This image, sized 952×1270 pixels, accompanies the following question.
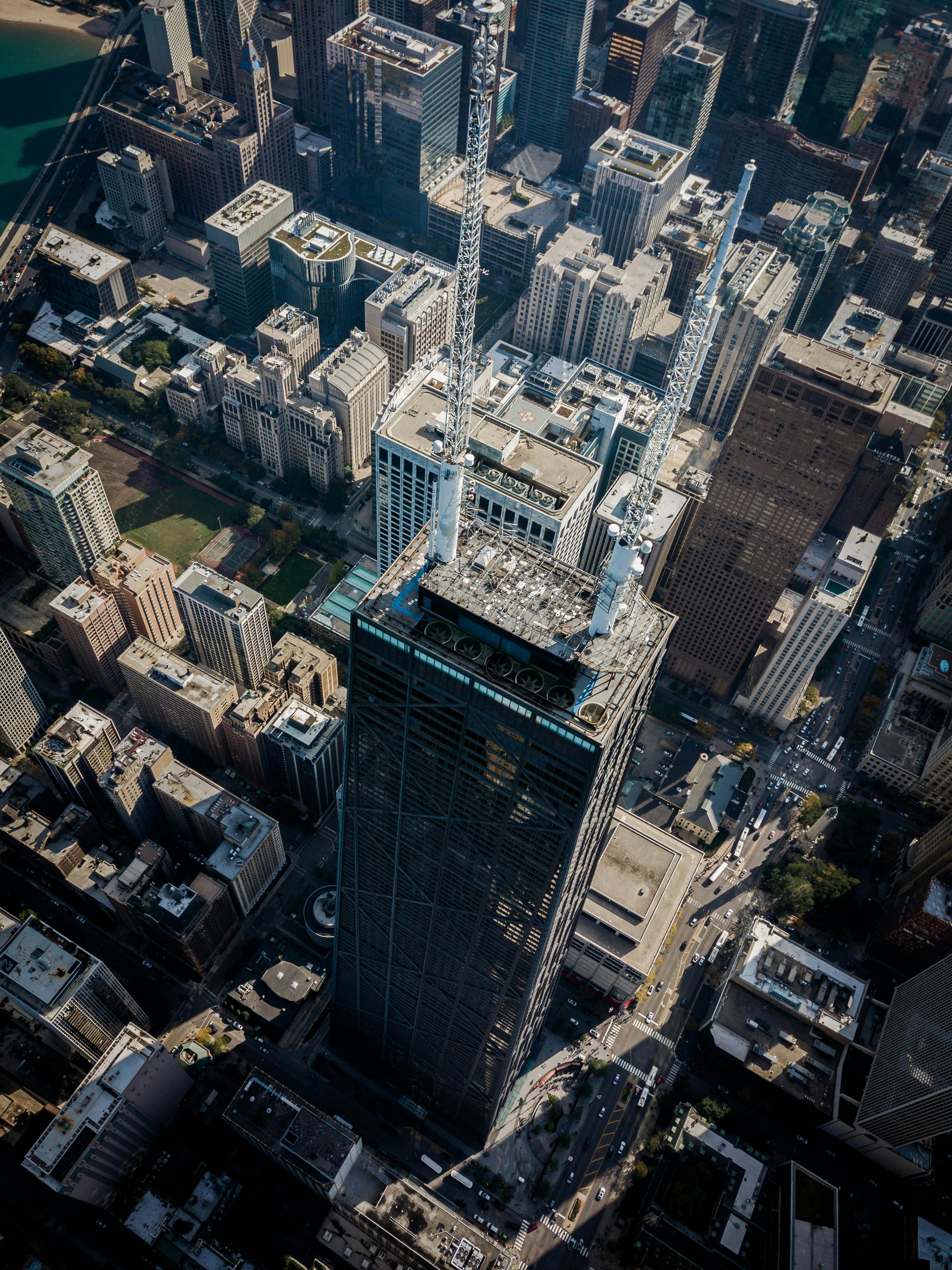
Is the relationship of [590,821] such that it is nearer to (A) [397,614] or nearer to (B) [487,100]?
(A) [397,614]

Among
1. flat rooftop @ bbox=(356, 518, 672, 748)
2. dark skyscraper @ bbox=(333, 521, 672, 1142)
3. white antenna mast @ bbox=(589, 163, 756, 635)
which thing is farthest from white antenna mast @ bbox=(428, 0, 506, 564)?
white antenna mast @ bbox=(589, 163, 756, 635)

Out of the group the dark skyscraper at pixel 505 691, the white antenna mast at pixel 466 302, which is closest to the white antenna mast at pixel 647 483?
the dark skyscraper at pixel 505 691

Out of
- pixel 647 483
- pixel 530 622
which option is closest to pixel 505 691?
pixel 530 622

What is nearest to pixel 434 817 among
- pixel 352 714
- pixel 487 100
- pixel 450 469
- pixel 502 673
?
pixel 352 714

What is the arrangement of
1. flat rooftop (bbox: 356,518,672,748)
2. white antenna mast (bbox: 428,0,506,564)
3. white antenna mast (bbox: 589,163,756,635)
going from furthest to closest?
A: flat rooftop (bbox: 356,518,672,748) < white antenna mast (bbox: 589,163,756,635) < white antenna mast (bbox: 428,0,506,564)

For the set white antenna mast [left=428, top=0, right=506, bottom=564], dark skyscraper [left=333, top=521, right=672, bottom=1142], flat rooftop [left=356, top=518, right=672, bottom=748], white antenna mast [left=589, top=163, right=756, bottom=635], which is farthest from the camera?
dark skyscraper [left=333, top=521, right=672, bottom=1142]

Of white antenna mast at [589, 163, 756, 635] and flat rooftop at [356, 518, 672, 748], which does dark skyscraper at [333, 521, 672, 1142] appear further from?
white antenna mast at [589, 163, 756, 635]
